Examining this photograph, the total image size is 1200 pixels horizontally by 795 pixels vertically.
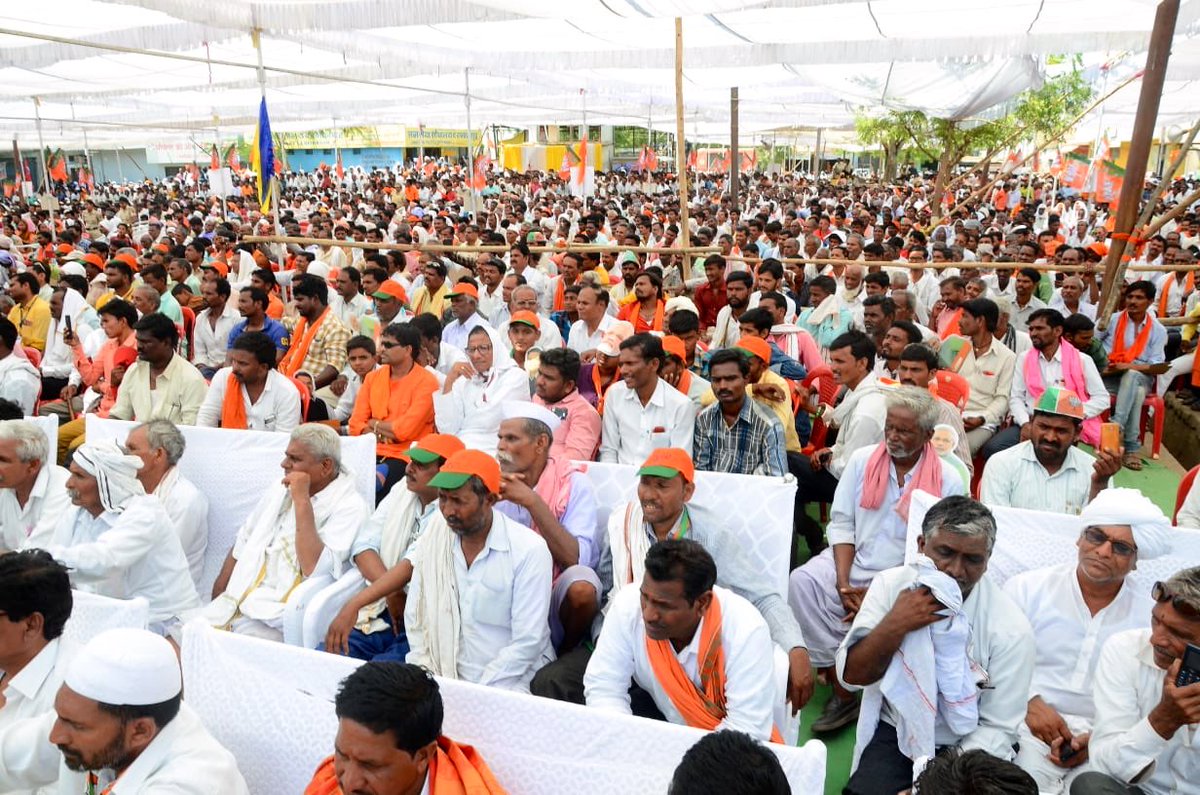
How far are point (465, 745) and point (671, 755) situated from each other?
498mm

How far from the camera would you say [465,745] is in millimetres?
2115

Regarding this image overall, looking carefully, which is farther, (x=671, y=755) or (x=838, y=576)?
(x=838, y=576)

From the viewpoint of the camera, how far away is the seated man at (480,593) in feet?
9.36

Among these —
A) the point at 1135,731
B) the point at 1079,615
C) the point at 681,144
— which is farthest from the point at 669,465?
the point at 681,144

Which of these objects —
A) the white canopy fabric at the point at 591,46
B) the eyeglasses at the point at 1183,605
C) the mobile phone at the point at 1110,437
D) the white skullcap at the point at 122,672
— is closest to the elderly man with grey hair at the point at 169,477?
the white skullcap at the point at 122,672

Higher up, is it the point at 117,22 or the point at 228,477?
the point at 117,22

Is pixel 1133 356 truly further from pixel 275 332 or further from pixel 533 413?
pixel 275 332

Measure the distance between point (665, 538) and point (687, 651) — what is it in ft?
2.05

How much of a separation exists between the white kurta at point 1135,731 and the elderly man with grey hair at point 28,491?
147 inches

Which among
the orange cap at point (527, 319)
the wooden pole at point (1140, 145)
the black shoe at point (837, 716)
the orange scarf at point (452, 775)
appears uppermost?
the wooden pole at point (1140, 145)

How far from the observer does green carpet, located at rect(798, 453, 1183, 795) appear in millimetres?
3092

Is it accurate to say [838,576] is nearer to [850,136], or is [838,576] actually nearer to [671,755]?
[671,755]

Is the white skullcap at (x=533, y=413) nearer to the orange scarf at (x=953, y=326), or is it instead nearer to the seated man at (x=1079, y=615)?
the seated man at (x=1079, y=615)

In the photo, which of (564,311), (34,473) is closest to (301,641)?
(34,473)
